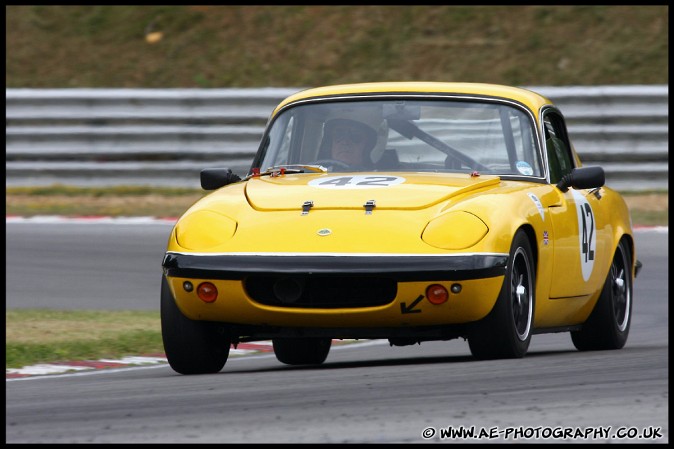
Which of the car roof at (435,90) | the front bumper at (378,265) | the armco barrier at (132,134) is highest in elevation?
the car roof at (435,90)

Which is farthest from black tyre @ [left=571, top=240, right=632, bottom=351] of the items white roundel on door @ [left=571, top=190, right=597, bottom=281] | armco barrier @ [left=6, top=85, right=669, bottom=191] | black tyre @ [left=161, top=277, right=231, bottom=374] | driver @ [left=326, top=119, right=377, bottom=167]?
armco barrier @ [left=6, top=85, right=669, bottom=191]

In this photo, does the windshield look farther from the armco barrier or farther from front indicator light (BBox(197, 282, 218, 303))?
the armco barrier

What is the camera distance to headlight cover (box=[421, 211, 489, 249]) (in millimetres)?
6336

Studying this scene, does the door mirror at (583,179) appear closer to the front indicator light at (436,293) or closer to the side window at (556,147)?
the side window at (556,147)

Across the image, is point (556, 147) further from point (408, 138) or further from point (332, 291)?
point (332, 291)

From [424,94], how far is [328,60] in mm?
11277

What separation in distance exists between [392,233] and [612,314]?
7.42ft

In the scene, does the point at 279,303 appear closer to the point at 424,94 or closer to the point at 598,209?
the point at 424,94

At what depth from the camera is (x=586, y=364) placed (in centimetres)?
650

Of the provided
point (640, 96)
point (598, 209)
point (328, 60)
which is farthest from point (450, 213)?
point (328, 60)

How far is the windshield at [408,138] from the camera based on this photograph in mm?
7445

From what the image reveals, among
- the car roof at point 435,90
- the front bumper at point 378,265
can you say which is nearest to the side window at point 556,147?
the car roof at point 435,90

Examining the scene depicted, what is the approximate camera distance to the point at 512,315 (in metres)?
6.48

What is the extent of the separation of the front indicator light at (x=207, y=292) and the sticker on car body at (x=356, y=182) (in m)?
0.78
